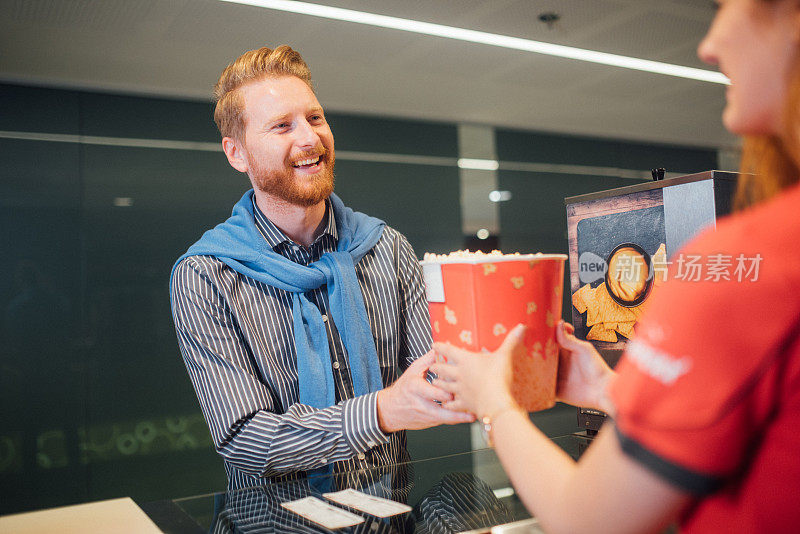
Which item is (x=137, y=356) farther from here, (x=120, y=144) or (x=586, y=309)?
(x=586, y=309)

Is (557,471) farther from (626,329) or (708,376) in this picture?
(626,329)

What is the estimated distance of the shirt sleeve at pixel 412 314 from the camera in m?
1.65

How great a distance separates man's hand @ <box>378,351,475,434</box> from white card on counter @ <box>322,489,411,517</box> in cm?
15

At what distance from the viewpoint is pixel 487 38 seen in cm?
350

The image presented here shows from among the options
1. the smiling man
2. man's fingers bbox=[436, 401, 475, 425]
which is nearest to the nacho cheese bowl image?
man's fingers bbox=[436, 401, 475, 425]

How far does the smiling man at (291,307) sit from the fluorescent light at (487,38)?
1.50 metres

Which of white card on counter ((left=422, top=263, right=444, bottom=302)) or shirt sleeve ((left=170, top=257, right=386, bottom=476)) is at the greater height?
white card on counter ((left=422, top=263, right=444, bottom=302))

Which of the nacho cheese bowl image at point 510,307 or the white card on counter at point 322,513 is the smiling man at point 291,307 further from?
the nacho cheese bowl image at point 510,307

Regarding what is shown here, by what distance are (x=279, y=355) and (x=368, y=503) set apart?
568 mm

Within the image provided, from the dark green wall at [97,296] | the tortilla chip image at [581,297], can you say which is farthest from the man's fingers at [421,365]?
the dark green wall at [97,296]

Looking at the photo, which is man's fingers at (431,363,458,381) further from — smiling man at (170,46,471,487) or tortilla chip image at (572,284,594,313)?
tortilla chip image at (572,284,594,313)

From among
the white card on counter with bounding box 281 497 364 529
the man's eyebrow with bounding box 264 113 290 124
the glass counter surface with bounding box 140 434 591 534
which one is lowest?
the glass counter surface with bounding box 140 434 591 534

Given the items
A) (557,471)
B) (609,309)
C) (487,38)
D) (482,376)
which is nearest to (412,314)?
(609,309)

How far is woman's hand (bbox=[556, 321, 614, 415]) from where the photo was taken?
2.85 feet
